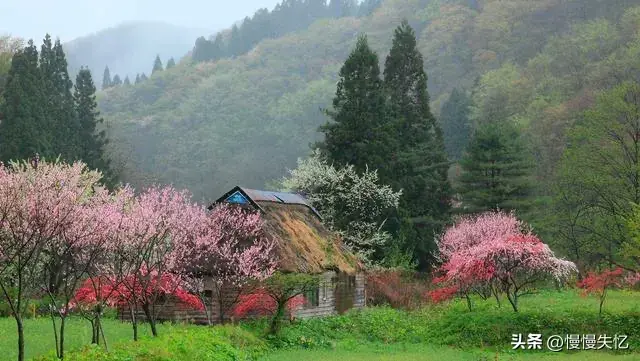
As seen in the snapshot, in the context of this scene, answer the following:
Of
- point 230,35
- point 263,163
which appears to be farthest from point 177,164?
point 230,35

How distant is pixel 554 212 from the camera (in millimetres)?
41688

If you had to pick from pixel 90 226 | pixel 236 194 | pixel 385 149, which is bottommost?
pixel 90 226

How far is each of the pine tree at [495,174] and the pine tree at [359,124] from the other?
611 centimetres

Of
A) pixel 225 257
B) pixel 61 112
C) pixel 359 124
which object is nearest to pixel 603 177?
pixel 359 124

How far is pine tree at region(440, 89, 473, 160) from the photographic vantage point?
65125mm

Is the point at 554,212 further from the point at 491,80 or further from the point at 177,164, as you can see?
the point at 177,164

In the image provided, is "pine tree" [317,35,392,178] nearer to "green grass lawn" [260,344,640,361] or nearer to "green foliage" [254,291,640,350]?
"green foliage" [254,291,640,350]

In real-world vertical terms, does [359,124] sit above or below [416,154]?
above

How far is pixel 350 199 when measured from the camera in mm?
41312

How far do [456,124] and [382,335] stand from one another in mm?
44387

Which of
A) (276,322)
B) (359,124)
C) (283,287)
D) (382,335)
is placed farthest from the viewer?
(359,124)

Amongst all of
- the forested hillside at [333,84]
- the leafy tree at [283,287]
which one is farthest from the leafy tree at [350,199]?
the leafy tree at [283,287]

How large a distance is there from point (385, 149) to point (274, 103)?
4986cm

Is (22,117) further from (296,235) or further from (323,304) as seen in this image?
(323,304)
